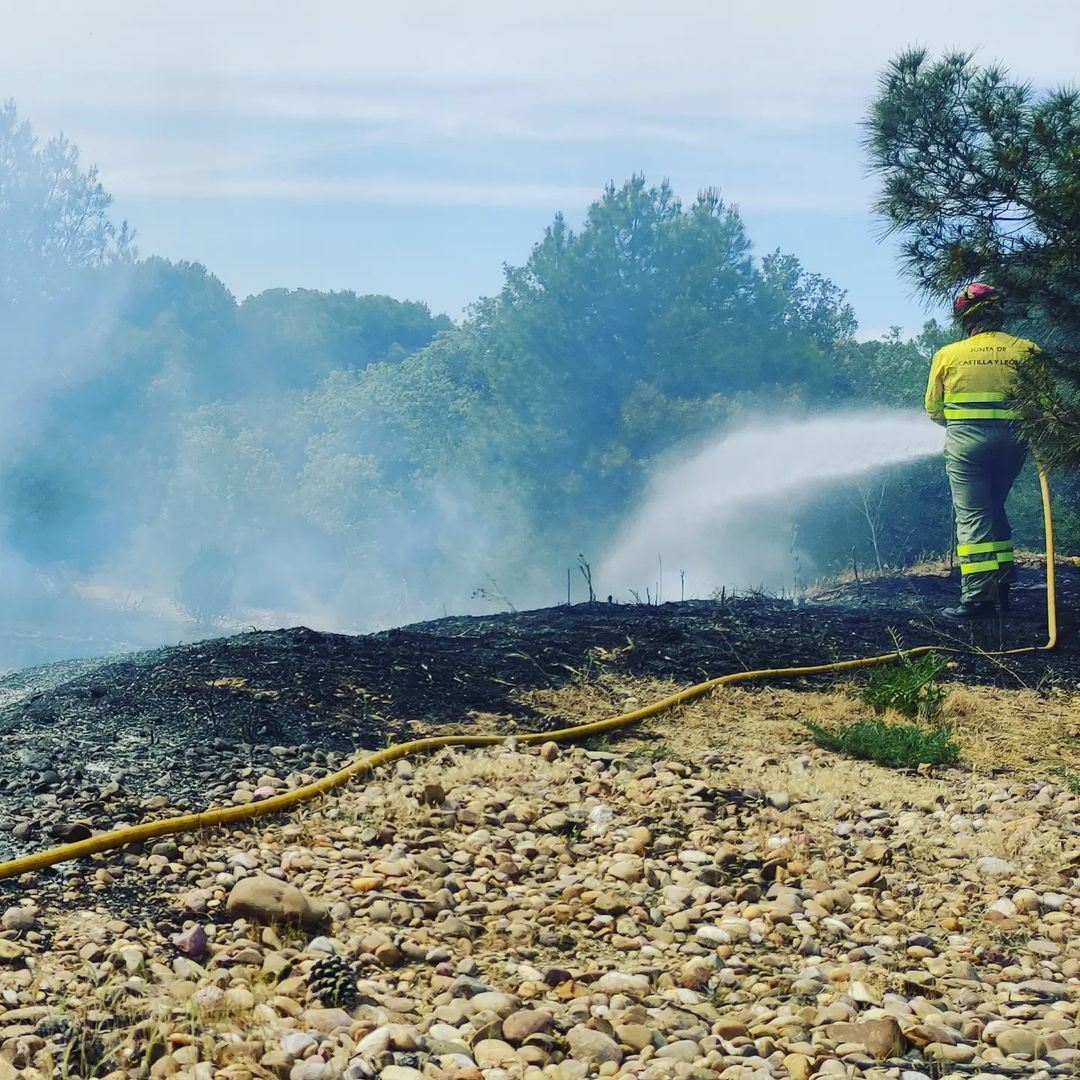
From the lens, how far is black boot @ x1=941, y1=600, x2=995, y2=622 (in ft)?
31.0

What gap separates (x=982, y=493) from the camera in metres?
9.27

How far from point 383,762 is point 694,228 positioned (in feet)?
Result: 82.4

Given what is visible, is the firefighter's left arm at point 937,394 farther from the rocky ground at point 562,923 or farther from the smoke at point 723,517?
the smoke at point 723,517

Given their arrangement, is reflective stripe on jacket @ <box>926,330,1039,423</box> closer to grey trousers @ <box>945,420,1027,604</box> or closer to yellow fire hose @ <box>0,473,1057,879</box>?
grey trousers @ <box>945,420,1027,604</box>

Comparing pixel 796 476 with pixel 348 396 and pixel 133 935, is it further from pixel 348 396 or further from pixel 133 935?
pixel 348 396

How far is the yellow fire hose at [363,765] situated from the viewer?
4004 millimetres

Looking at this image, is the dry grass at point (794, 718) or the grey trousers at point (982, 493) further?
the grey trousers at point (982, 493)

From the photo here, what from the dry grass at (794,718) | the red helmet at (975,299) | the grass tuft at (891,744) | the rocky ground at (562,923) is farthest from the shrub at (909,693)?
the red helmet at (975,299)

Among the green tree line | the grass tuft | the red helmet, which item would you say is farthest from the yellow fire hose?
the green tree line

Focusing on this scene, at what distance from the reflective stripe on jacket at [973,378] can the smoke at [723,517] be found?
1178cm

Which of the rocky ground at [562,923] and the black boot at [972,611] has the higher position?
the black boot at [972,611]

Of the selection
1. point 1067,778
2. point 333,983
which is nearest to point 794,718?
point 1067,778

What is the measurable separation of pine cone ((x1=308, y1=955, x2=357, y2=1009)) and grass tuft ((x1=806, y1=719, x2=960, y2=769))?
10.1 ft

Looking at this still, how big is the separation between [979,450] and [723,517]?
17661mm
